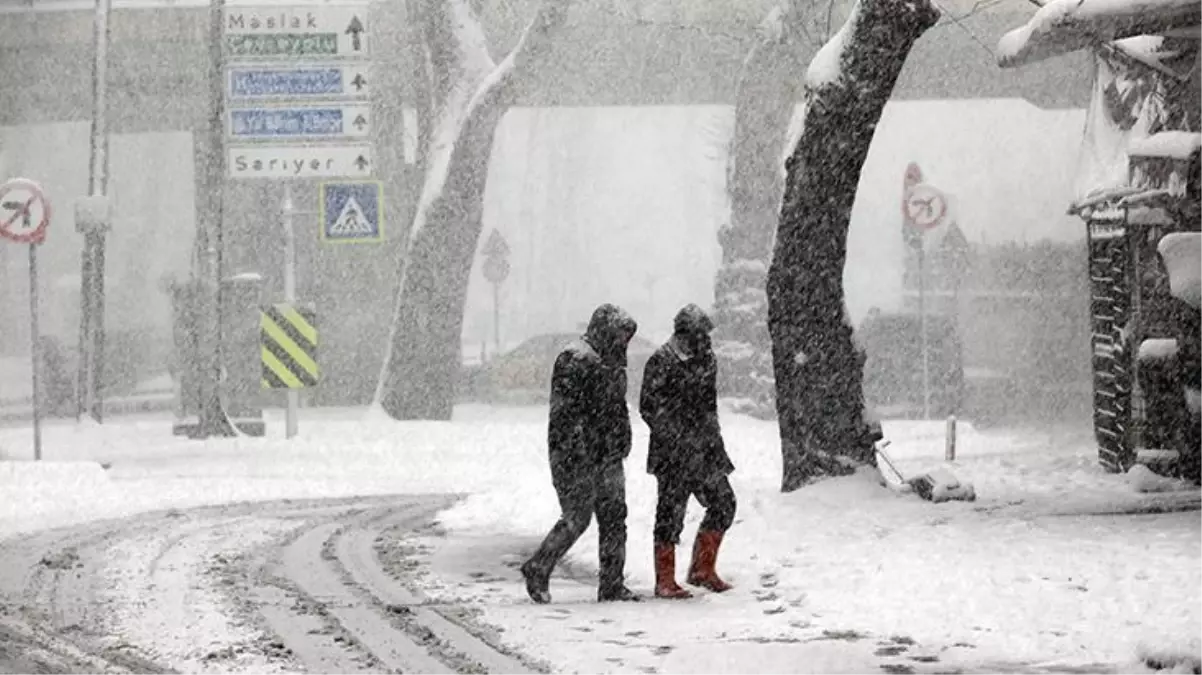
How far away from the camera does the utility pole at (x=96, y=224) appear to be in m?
33.0

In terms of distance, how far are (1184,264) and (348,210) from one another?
12.2m

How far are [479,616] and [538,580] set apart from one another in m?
0.59

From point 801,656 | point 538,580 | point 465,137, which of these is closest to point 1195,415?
point 538,580

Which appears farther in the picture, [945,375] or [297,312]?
[945,375]

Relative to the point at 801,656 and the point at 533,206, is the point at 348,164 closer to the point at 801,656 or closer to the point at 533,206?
the point at 801,656

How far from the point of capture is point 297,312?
26.6 m

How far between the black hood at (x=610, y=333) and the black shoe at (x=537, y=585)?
1.22 meters

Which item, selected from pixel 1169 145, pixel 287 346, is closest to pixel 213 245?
pixel 287 346

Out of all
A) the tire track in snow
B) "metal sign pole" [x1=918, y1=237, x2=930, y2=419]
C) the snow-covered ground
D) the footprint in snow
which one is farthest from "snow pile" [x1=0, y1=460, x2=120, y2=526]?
"metal sign pole" [x1=918, y1=237, x2=930, y2=419]

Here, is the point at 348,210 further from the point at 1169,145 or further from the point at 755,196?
the point at 1169,145

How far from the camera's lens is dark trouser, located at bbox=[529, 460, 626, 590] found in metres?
12.3

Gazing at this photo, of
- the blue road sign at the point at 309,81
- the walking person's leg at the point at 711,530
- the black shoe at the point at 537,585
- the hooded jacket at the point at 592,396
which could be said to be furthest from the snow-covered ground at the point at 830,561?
the blue road sign at the point at 309,81

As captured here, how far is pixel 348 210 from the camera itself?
26578 millimetres

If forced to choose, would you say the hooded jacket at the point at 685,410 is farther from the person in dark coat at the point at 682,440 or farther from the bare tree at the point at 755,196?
the bare tree at the point at 755,196
